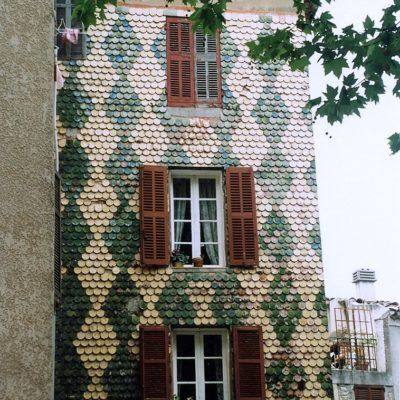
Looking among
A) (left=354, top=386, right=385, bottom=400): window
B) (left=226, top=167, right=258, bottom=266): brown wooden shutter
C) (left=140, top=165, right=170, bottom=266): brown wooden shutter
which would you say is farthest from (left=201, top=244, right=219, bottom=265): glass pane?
(left=354, top=386, right=385, bottom=400): window

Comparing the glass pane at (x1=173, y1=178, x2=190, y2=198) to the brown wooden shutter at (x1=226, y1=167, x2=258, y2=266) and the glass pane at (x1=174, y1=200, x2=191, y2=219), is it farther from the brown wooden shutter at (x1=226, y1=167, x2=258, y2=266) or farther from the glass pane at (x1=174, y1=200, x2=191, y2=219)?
the brown wooden shutter at (x1=226, y1=167, x2=258, y2=266)

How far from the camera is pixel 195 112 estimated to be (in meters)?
17.5

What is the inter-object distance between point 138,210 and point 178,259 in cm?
102

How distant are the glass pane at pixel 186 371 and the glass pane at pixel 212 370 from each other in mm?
207

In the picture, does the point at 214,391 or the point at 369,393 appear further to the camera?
the point at 369,393

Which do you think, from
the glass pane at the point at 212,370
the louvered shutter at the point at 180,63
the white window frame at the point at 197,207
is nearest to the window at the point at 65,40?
the louvered shutter at the point at 180,63

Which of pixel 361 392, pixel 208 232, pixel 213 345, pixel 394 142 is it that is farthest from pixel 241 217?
pixel 394 142

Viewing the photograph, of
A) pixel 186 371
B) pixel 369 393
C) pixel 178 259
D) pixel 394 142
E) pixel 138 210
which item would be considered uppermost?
pixel 138 210

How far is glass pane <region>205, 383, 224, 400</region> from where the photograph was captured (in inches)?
645

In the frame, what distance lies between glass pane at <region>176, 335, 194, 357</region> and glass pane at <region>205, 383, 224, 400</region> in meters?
0.57

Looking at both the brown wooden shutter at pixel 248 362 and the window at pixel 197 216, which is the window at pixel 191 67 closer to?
the window at pixel 197 216

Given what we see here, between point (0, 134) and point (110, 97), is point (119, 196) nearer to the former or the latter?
point (110, 97)

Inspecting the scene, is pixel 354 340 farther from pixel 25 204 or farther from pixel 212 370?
pixel 25 204

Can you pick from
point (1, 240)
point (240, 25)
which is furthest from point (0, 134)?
point (240, 25)
